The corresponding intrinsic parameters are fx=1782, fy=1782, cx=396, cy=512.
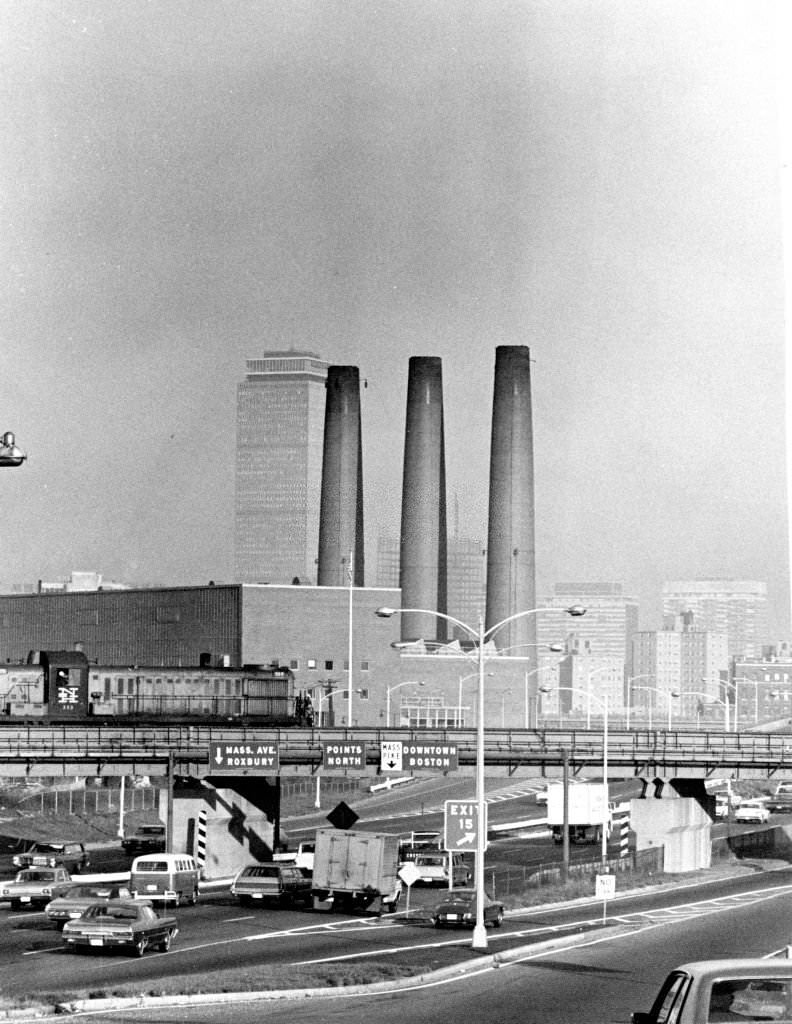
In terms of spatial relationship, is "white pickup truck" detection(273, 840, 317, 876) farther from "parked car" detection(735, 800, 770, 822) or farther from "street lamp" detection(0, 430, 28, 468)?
"parked car" detection(735, 800, 770, 822)

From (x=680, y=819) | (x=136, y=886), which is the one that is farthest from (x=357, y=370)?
(x=136, y=886)

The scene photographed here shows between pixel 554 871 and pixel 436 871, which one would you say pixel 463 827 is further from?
pixel 436 871

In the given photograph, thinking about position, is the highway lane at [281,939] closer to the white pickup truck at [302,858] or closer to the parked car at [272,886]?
the parked car at [272,886]

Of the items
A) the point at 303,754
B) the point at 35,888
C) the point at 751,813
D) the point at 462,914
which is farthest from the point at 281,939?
the point at 751,813

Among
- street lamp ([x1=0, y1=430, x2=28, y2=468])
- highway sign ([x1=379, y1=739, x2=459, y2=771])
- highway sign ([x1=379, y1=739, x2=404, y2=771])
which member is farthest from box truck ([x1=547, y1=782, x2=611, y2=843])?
street lamp ([x1=0, y1=430, x2=28, y2=468])

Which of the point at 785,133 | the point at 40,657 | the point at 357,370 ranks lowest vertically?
the point at 40,657

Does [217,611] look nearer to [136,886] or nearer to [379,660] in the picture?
[379,660]
